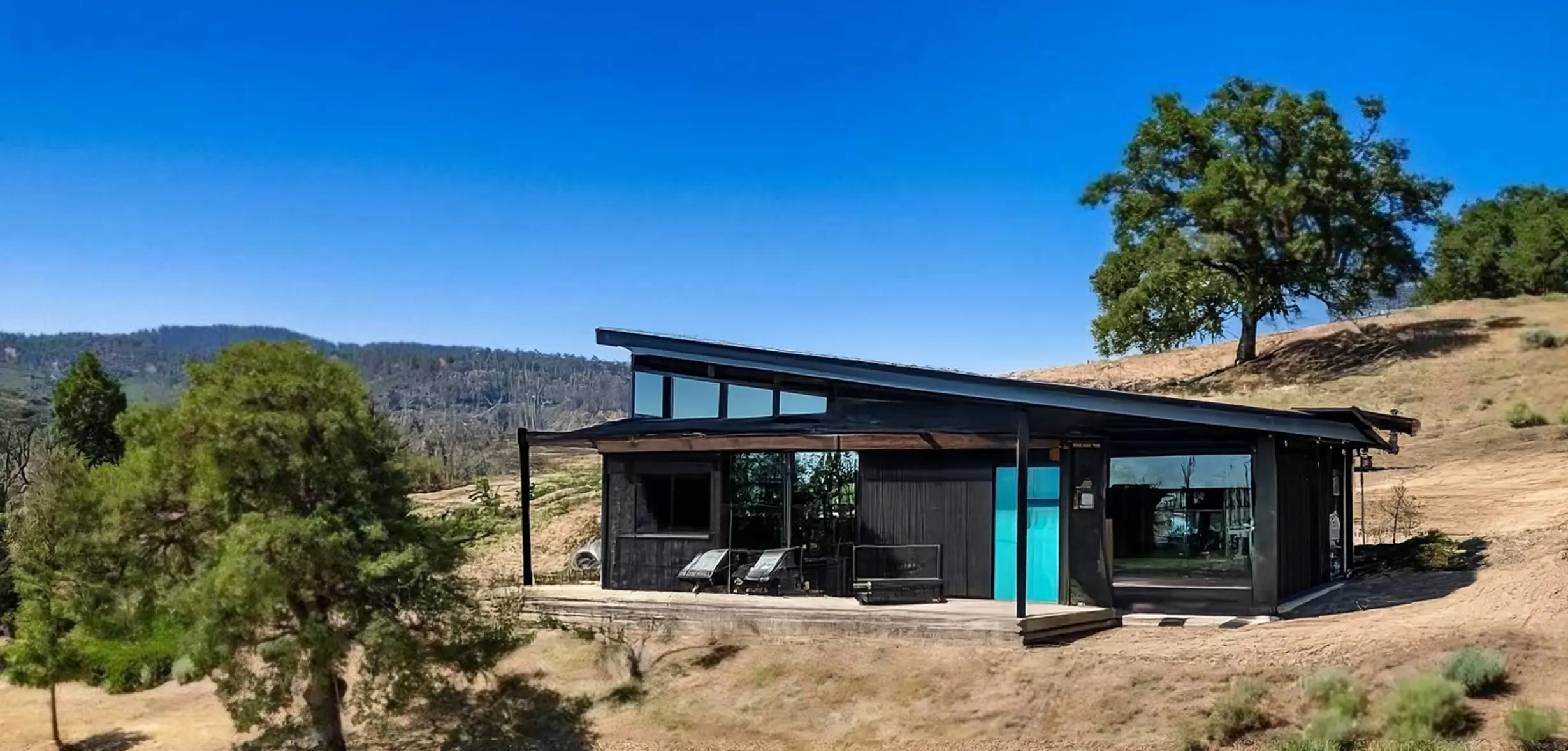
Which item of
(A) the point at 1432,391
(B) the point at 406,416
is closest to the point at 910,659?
(A) the point at 1432,391

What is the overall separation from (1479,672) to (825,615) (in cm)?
694

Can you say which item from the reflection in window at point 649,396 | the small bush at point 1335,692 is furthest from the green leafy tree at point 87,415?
the small bush at point 1335,692

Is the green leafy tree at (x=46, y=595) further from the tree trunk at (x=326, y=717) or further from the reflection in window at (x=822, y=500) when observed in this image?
the reflection in window at (x=822, y=500)

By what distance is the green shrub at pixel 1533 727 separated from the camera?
1020 cm

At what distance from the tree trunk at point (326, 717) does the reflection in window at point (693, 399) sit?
21.0 ft

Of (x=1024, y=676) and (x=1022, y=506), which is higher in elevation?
(x=1022, y=506)

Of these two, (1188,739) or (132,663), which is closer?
(1188,739)

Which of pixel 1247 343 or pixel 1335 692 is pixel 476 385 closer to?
pixel 1247 343

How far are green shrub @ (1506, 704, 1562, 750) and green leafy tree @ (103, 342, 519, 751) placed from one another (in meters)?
10.3

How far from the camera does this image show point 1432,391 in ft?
110

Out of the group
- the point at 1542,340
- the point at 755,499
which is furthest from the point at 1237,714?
the point at 1542,340

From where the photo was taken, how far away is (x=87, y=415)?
3088 centimetres

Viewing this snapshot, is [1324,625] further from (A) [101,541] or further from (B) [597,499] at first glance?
(B) [597,499]

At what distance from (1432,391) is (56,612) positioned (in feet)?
108
